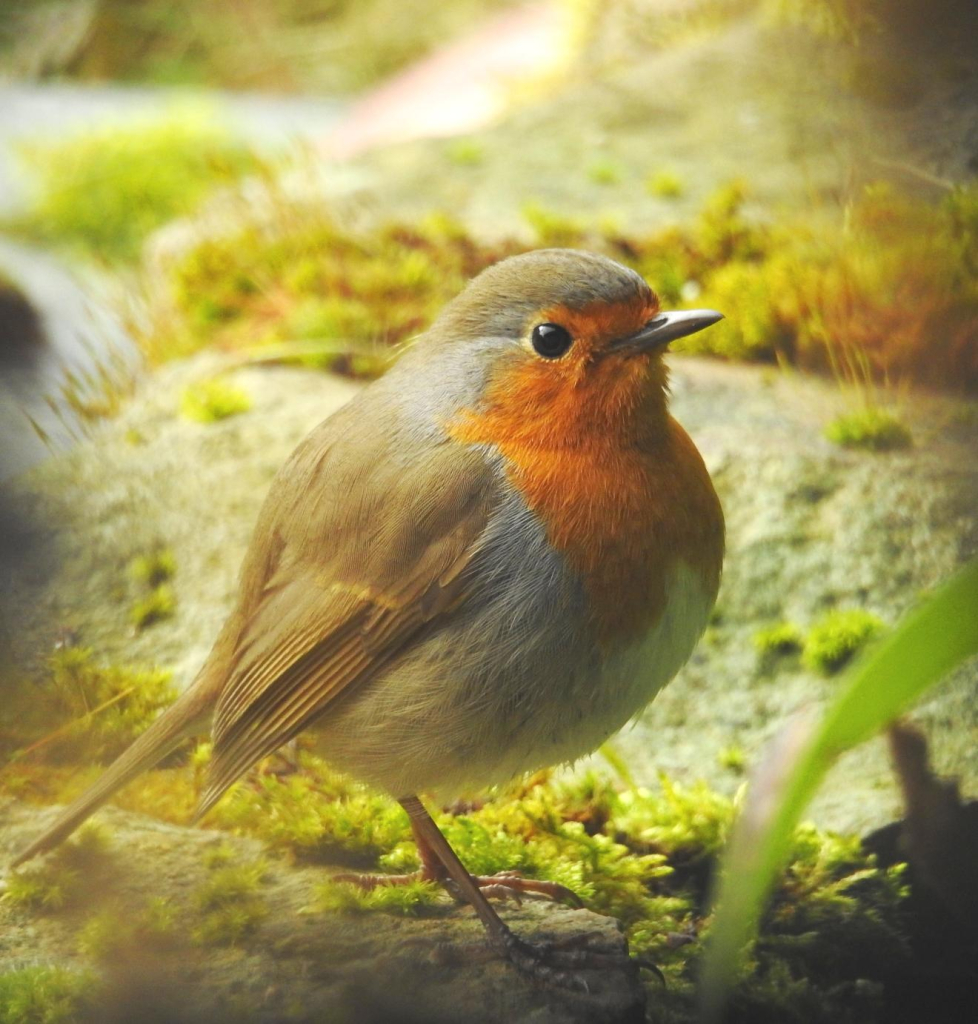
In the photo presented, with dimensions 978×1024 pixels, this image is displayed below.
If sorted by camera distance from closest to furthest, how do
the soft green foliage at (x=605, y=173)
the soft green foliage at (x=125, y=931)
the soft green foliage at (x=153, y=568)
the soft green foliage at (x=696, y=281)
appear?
1. the soft green foliage at (x=125, y=931)
2. the soft green foliage at (x=696, y=281)
3. the soft green foliage at (x=153, y=568)
4. the soft green foliage at (x=605, y=173)

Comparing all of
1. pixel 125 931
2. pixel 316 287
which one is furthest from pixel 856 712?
pixel 316 287

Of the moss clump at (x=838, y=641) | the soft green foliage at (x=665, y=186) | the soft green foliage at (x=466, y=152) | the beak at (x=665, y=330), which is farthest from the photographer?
the soft green foliage at (x=466, y=152)

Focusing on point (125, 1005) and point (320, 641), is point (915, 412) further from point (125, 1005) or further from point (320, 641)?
point (125, 1005)

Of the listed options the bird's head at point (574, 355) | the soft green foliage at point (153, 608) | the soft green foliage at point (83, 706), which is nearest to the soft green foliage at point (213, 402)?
the soft green foliage at point (153, 608)

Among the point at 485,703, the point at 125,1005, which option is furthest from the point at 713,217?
the point at 125,1005

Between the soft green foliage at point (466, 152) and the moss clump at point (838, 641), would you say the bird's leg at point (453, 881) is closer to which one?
the moss clump at point (838, 641)

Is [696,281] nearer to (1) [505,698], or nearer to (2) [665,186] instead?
(2) [665,186]
